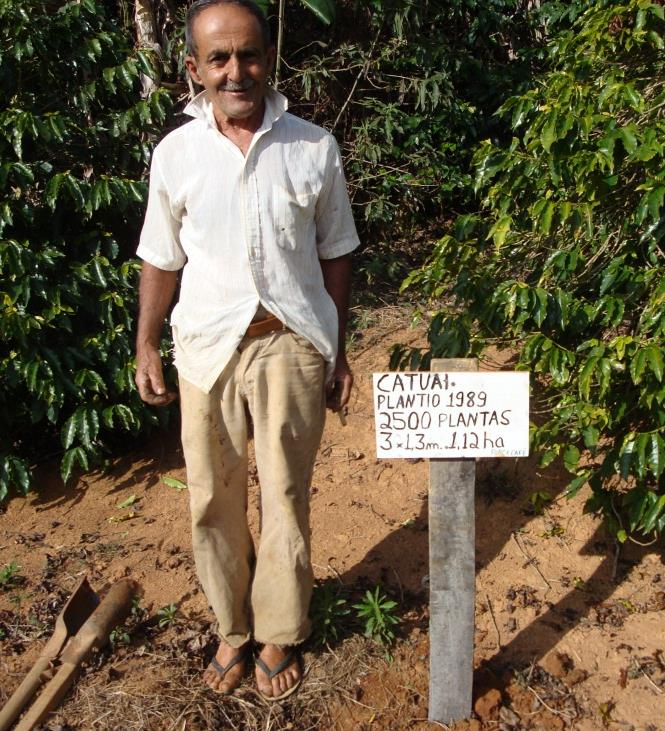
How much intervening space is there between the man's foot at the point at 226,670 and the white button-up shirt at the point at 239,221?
97cm

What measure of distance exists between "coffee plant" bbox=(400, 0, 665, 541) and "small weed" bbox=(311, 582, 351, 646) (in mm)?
907

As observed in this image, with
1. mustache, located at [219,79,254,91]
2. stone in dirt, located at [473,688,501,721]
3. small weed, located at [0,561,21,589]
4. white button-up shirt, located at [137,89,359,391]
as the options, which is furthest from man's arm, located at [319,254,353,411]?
small weed, located at [0,561,21,589]

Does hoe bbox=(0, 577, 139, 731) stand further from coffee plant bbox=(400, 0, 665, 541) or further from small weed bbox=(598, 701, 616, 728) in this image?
small weed bbox=(598, 701, 616, 728)

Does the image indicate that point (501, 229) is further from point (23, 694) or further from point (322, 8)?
point (23, 694)

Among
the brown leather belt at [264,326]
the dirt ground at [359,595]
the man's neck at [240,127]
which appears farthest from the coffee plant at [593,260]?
the man's neck at [240,127]

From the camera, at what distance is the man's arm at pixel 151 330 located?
253 centimetres

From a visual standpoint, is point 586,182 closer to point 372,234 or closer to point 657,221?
point 657,221

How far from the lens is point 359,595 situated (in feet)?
10.7

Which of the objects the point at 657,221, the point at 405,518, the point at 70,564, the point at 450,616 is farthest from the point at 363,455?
the point at 657,221

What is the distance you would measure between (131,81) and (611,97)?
2.28m

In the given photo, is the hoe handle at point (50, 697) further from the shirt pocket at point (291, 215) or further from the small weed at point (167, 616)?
the shirt pocket at point (291, 215)

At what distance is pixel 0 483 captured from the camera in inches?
155

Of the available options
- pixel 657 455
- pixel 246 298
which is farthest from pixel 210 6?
pixel 657 455

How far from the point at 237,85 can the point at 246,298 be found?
0.56 metres
